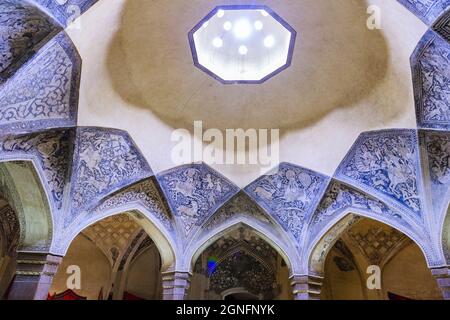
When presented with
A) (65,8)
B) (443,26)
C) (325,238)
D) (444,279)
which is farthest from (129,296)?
Answer: (443,26)

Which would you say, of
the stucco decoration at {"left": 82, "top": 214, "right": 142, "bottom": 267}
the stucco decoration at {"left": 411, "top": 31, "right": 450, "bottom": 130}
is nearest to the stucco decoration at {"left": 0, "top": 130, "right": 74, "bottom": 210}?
the stucco decoration at {"left": 82, "top": 214, "right": 142, "bottom": 267}

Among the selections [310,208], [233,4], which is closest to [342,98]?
[310,208]

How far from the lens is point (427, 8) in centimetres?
398

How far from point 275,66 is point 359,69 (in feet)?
4.95

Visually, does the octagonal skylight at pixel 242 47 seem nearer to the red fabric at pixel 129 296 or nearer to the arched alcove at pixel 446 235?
the arched alcove at pixel 446 235

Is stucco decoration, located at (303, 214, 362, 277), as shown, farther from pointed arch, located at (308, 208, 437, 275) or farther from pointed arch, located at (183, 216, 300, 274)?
pointed arch, located at (183, 216, 300, 274)

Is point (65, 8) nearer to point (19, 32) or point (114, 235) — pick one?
point (19, 32)

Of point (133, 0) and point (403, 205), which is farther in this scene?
point (403, 205)

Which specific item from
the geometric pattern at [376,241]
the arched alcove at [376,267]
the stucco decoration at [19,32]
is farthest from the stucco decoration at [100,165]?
the geometric pattern at [376,241]

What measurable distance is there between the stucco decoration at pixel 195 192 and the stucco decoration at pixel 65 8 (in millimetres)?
3413

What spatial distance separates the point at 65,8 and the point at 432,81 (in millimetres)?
4784

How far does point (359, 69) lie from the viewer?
601cm

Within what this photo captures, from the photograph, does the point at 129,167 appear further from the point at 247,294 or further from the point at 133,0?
the point at 247,294

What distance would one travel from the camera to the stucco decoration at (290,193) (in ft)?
22.6
